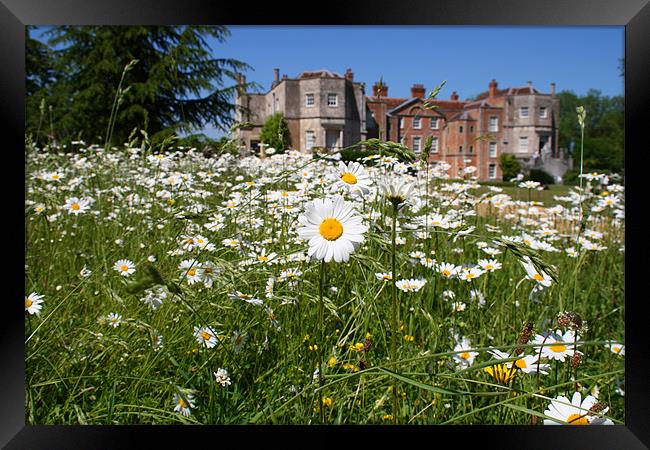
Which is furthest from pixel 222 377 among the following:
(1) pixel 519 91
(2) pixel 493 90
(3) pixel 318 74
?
(2) pixel 493 90

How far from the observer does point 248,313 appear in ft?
4.03

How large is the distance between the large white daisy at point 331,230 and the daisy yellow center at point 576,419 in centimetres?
44

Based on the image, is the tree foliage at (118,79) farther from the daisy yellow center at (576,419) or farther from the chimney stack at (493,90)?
the chimney stack at (493,90)

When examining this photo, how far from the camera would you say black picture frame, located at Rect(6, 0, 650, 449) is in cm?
88

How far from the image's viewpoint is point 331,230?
28.1 inches

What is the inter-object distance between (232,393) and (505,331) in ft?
2.58

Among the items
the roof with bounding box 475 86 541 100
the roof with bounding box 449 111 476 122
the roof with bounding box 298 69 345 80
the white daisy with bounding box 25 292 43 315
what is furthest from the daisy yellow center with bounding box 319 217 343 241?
the roof with bounding box 475 86 541 100

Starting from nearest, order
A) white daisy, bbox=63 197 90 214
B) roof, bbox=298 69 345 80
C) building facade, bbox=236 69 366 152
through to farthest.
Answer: white daisy, bbox=63 197 90 214
building facade, bbox=236 69 366 152
roof, bbox=298 69 345 80

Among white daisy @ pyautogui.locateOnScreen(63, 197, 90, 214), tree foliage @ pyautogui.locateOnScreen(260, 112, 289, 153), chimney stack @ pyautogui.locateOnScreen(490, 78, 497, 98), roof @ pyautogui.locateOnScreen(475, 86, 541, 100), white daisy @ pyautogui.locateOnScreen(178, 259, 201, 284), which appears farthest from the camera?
chimney stack @ pyautogui.locateOnScreen(490, 78, 497, 98)

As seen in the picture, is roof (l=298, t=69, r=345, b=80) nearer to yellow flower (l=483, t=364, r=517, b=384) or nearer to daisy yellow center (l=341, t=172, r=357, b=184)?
daisy yellow center (l=341, t=172, r=357, b=184)

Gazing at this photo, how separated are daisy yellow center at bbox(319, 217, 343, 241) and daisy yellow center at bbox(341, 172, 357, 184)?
0.33 m
